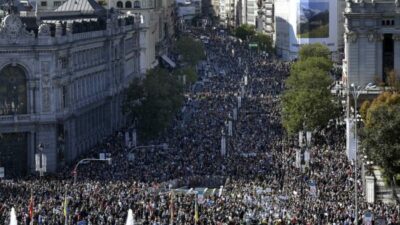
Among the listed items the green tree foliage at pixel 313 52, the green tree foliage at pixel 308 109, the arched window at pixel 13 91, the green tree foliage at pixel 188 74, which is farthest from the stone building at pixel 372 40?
the green tree foliage at pixel 313 52

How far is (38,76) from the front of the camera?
100m

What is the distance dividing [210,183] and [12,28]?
74.8 ft

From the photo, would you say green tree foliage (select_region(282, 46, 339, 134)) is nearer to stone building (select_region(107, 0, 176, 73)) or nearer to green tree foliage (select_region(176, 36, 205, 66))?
stone building (select_region(107, 0, 176, 73))

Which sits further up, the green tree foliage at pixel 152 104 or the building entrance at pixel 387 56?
the building entrance at pixel 387 56

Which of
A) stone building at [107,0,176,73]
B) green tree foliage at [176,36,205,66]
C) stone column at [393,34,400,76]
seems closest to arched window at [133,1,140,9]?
stone building at [107,0,176,73]

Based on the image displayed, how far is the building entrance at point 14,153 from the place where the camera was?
98625mm

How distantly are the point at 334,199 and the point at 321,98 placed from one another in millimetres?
37443

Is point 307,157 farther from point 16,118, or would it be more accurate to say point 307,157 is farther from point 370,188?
point 16,118

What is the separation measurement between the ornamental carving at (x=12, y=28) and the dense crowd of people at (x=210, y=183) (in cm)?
1287

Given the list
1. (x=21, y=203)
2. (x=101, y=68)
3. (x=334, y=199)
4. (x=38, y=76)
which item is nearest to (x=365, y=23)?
(x=101, y=68)

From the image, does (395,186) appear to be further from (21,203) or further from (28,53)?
(28,53)

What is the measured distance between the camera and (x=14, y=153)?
9906 centimetres

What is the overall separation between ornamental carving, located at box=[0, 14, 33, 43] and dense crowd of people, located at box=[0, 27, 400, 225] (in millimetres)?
12874

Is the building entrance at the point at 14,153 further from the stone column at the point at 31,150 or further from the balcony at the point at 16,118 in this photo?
the balcony at the point at 16,118
